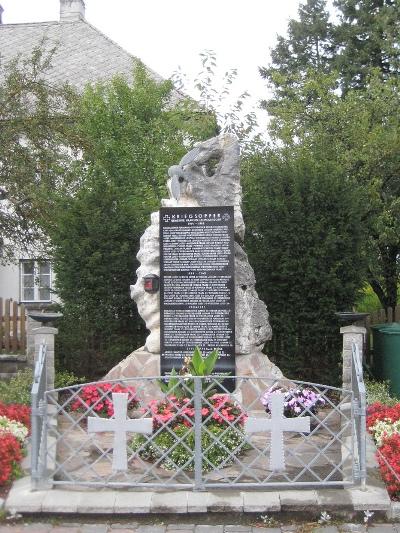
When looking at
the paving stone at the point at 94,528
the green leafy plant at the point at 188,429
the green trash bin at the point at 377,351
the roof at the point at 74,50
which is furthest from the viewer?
the roof at the point at 74,50

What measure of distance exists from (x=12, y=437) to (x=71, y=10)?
21077 millimetres

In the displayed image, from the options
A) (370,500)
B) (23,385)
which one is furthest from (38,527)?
(23,385)

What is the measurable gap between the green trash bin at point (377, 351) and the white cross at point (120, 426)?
17.4 ft

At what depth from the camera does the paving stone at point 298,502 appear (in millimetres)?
5066

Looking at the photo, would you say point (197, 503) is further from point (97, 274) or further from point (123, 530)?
point (97, 274)

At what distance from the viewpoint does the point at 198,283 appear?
7676 millimetres

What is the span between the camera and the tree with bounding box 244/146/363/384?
9.41 m

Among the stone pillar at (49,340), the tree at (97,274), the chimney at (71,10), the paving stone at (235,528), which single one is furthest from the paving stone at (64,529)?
the chimney at (71,10)

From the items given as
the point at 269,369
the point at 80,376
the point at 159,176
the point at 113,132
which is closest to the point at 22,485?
the point at 269,369

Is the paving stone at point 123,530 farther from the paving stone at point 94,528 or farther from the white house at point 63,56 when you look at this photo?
the white house at point 63,56

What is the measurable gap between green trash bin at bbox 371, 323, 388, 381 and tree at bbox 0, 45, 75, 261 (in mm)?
5284

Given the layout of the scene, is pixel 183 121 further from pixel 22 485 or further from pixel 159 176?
pixel 22 485

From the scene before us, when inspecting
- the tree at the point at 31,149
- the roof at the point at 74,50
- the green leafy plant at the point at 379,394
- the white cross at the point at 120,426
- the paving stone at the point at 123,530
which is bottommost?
the paving stone at the point at 123,530

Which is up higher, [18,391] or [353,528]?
[18,391]
